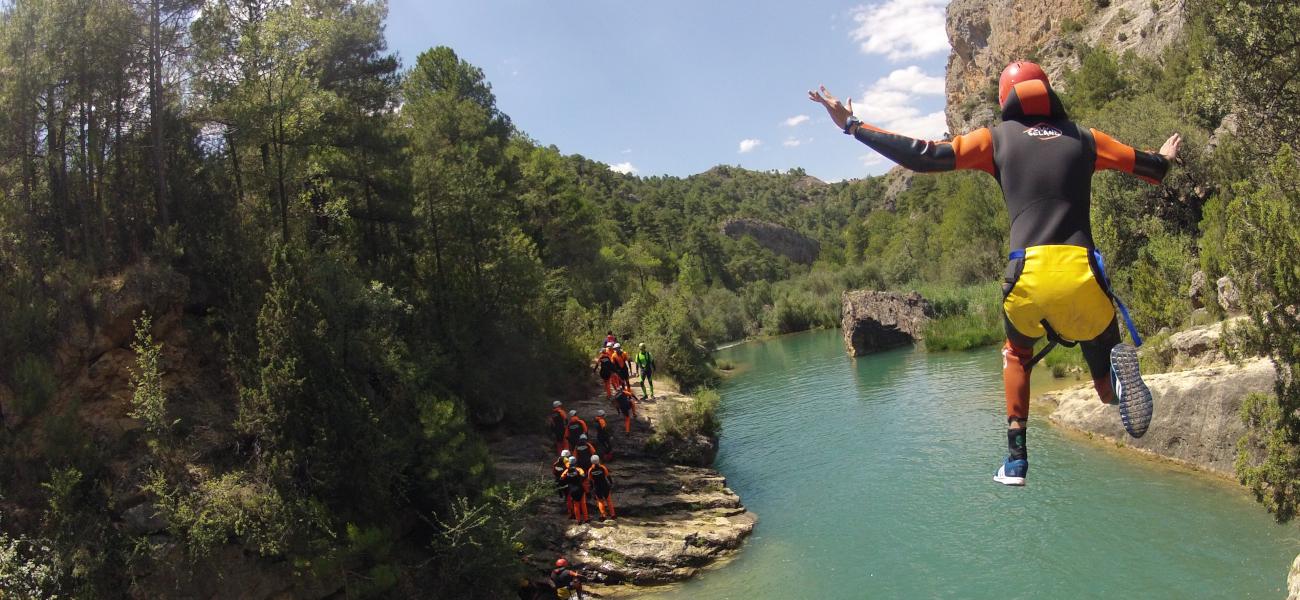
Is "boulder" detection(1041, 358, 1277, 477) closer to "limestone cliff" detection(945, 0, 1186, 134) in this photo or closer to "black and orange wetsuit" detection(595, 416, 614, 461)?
"black and orange wetsuit" detection(595, 416, 614, 461)

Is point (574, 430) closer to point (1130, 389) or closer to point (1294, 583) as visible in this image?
point (1294, 583)

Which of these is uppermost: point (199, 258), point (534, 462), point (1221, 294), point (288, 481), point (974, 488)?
point (199, 258)

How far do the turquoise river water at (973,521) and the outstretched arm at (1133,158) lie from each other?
10.6 metres

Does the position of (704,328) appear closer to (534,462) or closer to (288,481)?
(534,462)

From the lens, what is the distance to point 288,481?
40.3 ft

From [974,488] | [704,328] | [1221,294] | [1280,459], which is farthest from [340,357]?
[704,328]

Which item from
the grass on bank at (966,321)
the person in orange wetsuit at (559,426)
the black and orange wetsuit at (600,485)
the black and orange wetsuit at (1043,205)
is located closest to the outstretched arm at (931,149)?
the black and orange wetsuit at (1043,205)

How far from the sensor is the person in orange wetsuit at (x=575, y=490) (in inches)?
624

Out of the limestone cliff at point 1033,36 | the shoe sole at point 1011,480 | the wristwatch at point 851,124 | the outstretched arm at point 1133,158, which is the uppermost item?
the limestone cliff at point 1033,36

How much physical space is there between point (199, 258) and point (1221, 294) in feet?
73.5

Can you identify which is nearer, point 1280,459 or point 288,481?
point 1280,459

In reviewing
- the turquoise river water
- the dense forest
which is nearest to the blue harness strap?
the dense forest

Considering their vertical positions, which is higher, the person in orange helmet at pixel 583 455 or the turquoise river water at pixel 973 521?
the person in orange helmet at pixel 583 455

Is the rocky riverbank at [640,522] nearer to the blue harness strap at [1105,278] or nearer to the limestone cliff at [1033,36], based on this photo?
the blue harness strap at [1105,278]
